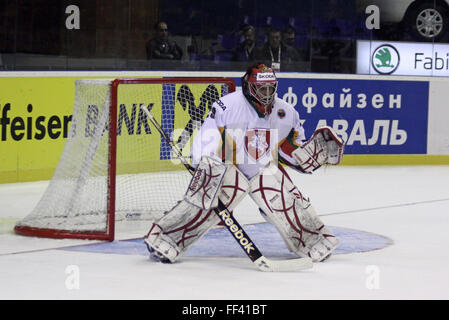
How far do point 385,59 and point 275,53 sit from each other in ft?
4.22

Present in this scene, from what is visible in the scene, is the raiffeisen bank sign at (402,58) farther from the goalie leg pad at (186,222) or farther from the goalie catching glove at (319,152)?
the goalie leg pad at (186,222)

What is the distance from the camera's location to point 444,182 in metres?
10.4

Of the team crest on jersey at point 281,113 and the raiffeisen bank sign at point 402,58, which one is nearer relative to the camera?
the team crest on jersey at point 281,113

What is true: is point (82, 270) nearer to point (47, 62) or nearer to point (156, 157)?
point (156, 157)

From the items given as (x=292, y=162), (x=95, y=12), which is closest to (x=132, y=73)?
(x=95, y=12)

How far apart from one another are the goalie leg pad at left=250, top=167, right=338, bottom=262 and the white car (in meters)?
6.53

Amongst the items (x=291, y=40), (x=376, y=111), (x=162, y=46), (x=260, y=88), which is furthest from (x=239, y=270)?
(x=291, y=40)

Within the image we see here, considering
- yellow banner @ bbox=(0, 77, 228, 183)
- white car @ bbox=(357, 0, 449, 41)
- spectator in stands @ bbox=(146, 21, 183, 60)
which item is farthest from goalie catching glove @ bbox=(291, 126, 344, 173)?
white car @ bbox=(357, 0, 449, 41)

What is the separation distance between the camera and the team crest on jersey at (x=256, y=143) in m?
5.96

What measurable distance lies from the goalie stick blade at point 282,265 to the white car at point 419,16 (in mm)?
6918

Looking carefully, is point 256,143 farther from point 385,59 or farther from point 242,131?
point 385,59

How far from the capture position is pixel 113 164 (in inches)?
270

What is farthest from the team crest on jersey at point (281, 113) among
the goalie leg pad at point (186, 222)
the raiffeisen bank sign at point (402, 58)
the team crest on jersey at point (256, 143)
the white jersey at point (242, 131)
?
the raiffeisen bank sign at point (402, 58)

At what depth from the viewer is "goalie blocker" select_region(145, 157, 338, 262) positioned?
5.87 metres
